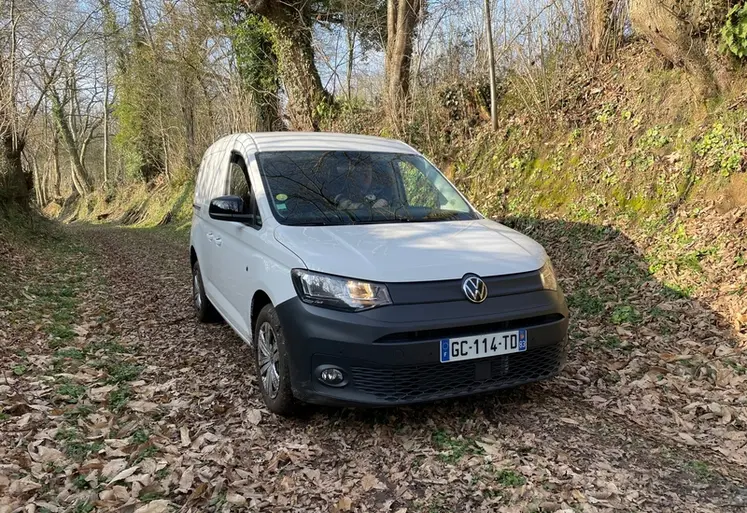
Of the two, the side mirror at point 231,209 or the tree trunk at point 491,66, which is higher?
the tree trunk at point 491,66

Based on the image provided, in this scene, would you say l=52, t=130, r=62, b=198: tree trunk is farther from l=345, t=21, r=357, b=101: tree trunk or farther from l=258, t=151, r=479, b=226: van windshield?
l=258, t=151, r=479, b=226: van windshield

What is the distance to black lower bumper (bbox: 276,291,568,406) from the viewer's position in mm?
3189

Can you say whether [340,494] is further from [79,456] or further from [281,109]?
[281,109]

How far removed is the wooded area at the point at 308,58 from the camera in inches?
279

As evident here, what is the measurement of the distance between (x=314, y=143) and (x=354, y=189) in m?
0.71

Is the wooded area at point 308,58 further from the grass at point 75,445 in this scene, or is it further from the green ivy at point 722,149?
the grass at point 75,445

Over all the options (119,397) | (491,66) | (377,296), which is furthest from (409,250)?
(491,66)

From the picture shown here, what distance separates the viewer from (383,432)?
3.57 meters

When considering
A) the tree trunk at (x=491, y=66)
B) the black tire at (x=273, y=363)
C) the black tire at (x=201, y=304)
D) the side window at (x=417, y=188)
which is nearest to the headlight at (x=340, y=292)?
the black tire at (x=273, y=363)

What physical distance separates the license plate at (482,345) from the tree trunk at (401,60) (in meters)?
7.87

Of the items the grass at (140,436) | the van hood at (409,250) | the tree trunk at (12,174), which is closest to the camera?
the van hood at (409,250)

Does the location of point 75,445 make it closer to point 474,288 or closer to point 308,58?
point 474,288

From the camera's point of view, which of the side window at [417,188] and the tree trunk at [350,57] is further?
the tree trunk at [350,57]

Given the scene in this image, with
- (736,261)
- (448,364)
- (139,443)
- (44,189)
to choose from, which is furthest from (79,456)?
(44,189)
